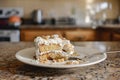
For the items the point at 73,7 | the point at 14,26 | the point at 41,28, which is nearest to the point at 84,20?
the point at 73,7

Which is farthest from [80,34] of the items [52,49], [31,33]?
[52,49]

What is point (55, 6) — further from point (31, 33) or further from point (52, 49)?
point (52, 49)

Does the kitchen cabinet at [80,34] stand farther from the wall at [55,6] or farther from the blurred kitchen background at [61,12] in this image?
the wall at [55,6]

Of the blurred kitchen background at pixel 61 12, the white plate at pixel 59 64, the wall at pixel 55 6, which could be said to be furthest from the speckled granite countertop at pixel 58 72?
the wall at pixel 55 6

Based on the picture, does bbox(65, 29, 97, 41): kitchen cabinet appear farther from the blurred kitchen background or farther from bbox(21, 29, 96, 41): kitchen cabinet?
the blurred kitchen background

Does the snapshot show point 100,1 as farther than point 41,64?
Yes

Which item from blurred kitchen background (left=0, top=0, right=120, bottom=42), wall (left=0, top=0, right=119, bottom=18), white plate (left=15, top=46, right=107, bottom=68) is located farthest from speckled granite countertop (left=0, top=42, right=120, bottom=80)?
wall (left=0, top=0, right=119, bottom=18)

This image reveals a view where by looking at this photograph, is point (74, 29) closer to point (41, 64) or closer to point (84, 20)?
point (84, 20)
